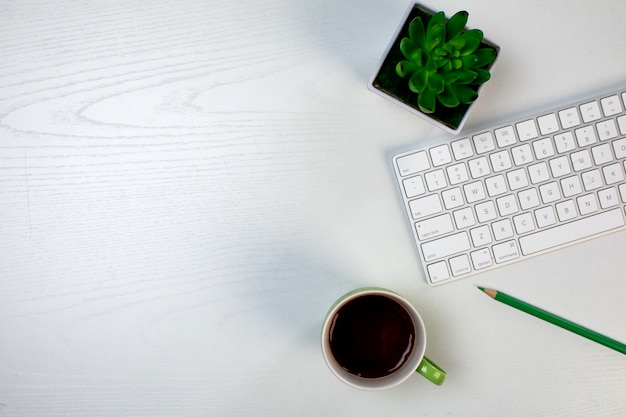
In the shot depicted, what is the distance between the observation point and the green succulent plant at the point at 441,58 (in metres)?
0.60

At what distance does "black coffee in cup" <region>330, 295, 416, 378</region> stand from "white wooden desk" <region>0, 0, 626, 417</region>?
0.03 metres

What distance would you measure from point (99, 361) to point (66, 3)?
501mm

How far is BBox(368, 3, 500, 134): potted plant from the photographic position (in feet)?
1.98

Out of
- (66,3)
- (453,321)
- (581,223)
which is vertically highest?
(66,3)

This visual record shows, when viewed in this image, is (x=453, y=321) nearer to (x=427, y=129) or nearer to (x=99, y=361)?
(x=427, y=129)

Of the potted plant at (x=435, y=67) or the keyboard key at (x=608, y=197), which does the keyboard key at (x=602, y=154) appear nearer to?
the keyboard key at (x=608, y=197)

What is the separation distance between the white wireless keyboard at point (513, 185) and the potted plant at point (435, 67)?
63mm

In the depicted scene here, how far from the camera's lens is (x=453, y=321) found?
2.37ft

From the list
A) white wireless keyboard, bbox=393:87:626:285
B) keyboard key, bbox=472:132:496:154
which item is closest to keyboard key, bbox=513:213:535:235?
white wireless keyboard, bbox=393:87:626:285

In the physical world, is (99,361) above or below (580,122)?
below

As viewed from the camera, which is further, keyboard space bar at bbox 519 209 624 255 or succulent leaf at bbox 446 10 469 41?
keyboard space bar at bbox 519 209 624 255

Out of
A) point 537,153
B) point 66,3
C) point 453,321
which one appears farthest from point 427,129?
point 66,3

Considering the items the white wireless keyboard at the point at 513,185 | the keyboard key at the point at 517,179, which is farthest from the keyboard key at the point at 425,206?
the keyboard key at the point at 517,179

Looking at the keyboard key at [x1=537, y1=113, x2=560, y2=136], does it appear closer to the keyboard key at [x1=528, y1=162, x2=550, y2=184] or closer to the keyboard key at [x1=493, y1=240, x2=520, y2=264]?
the keyboard key at [x1=528, y1=162, x2=550, y2=184]
